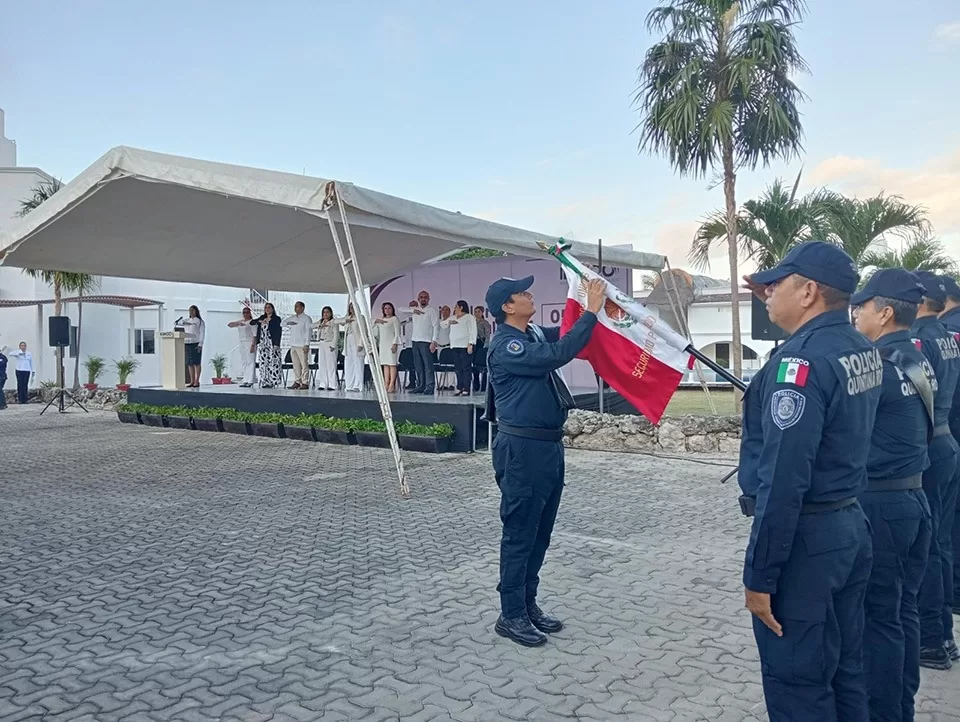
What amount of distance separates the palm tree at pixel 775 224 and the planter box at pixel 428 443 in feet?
19.6

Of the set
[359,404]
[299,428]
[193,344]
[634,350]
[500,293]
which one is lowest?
[299,428]

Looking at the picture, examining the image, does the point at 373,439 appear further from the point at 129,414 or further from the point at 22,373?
the point at 22,373

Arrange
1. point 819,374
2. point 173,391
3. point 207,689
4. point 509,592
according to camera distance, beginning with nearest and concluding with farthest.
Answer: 1. point 819,374
2. point 207,689
3. point 509,592
4. point 173,391

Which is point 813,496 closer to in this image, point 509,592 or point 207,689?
point 509,592

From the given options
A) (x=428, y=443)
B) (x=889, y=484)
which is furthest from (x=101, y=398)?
(x=889, y=484)

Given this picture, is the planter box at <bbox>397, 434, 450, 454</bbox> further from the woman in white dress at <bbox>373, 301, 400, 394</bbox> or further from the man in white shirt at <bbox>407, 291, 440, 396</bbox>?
the woman in white dress at <bbox>373, 301, 400, 394</bbox>

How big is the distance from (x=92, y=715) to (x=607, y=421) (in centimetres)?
904

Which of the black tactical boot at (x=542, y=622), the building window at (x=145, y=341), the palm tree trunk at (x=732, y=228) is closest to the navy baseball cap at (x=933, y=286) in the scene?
the black tactical boot at (x=542, y=622)

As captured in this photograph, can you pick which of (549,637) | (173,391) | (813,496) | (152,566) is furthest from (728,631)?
(173,391)

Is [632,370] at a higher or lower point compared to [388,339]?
lower

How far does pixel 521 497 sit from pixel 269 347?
1434cm

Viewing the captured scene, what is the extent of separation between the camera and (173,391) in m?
16.6

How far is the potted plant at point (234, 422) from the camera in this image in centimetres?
1422

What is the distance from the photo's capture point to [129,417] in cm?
1691
